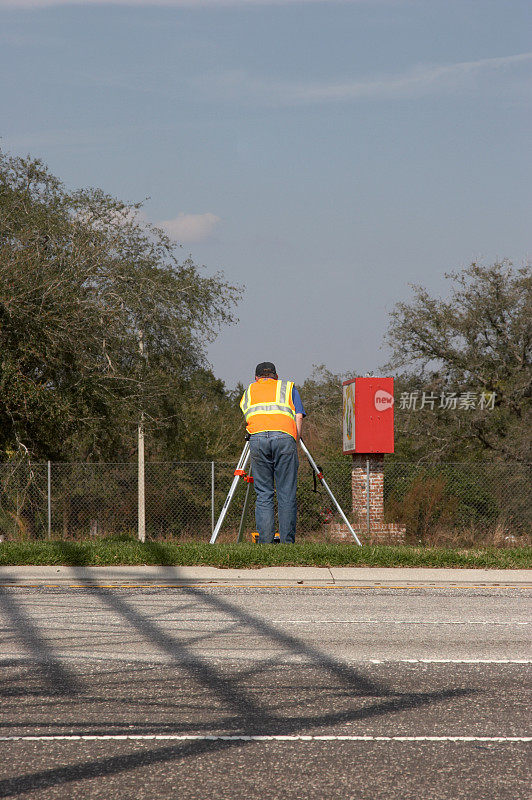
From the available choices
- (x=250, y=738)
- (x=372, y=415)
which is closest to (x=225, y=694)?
(x=250, y=738)

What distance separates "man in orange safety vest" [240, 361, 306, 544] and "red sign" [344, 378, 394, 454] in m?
4.65

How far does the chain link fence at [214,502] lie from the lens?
19016 mm

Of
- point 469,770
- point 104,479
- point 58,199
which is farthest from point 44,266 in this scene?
point 469,770

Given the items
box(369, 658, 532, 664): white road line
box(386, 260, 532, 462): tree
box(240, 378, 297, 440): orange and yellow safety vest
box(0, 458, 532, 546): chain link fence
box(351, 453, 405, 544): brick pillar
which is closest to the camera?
box(369, 658, 532, 664): white road line

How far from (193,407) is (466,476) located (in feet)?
65.6

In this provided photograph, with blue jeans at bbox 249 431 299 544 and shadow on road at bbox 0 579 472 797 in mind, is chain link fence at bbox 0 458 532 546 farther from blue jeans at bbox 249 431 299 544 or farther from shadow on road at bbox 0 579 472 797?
shadow on road at bbox 0 579 472 797

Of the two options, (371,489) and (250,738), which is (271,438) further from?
(250,738)

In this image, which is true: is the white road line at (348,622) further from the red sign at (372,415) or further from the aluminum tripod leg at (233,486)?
the red sign at (372,415)

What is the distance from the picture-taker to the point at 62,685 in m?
6.15

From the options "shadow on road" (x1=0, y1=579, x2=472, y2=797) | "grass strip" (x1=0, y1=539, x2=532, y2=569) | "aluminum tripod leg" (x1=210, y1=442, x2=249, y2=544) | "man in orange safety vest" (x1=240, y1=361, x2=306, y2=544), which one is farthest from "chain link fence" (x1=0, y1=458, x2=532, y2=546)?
"shadow on road" (x1=0, y1=579, x2=472, y2=797)

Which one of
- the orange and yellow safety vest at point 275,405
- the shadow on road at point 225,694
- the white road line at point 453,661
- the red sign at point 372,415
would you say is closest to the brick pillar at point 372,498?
the red sign at point 372,415

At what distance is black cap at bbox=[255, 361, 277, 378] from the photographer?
14305 mm

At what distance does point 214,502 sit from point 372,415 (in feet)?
13.5

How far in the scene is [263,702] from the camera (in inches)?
225
